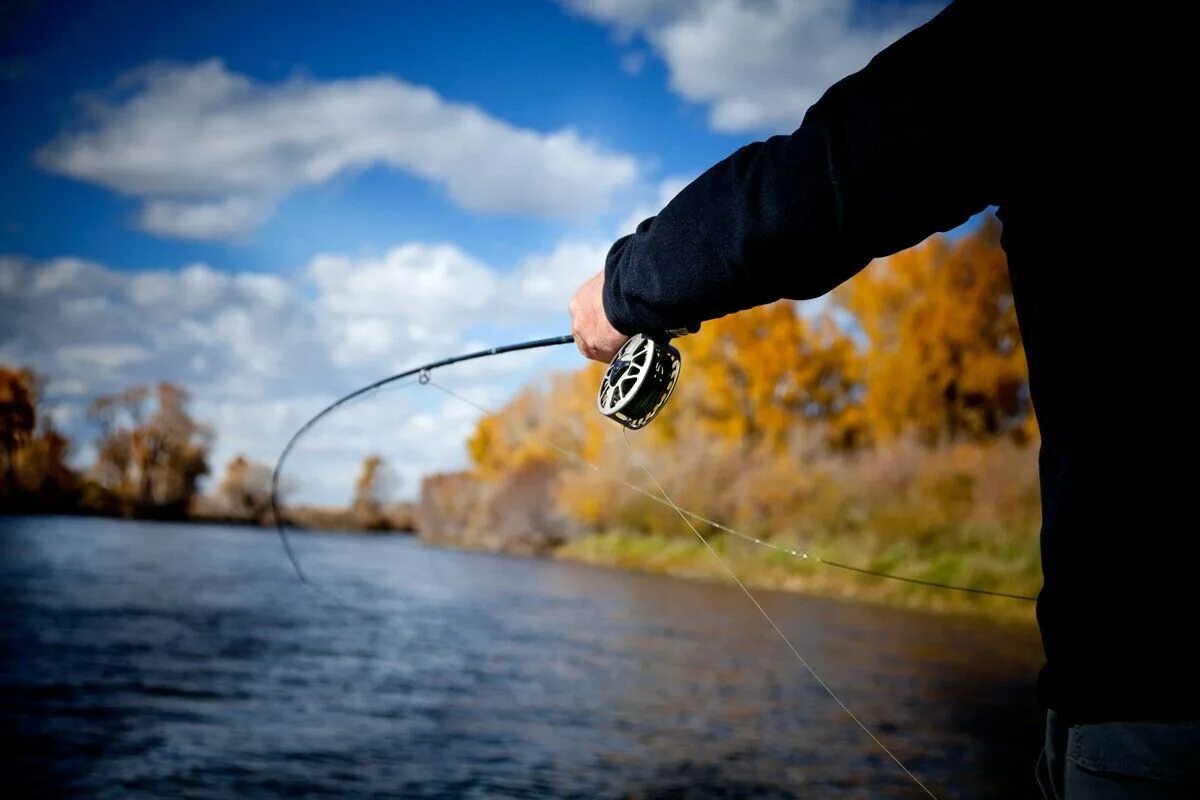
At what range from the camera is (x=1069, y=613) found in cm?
113

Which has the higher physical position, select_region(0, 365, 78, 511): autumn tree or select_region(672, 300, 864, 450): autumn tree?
select_region(672, 300, 864, 450): autumn tree

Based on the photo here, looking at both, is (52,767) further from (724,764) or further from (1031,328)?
(1031,328)

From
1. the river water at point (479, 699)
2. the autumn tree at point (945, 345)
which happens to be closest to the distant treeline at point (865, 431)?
the autumn tree at point (945, 345)

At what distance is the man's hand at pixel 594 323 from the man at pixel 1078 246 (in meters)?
0.47

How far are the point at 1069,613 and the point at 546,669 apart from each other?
904 centimetres

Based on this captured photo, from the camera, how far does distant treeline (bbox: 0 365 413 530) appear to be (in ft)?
47.8

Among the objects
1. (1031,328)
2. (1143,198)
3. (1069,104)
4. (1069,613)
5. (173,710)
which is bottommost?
(173,710)

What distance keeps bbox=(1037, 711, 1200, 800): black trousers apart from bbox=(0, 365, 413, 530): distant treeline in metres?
11.8

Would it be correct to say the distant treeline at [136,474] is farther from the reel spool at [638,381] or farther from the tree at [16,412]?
the reel spool at [638,381]

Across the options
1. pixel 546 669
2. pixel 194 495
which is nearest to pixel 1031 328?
pixel 546 669

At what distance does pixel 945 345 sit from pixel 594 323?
86.9 feet

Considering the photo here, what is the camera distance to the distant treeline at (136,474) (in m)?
14.6

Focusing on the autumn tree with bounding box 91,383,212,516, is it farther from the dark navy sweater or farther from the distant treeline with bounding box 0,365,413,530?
the dark navy sweater

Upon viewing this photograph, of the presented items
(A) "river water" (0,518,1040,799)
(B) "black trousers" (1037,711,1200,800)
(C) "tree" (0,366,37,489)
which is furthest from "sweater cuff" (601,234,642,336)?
(C) "tree" (0,366,37,489)
